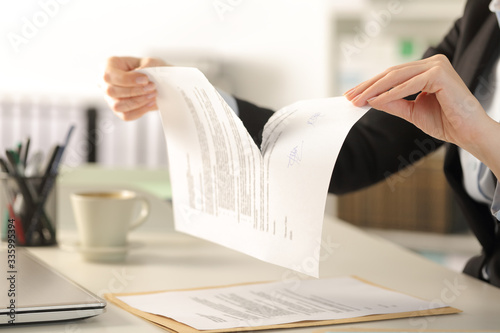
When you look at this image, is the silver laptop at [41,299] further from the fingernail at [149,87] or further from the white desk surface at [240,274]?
the fingernail at [149,87]

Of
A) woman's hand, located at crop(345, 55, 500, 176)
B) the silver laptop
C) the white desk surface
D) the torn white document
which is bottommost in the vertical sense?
the white desk surface

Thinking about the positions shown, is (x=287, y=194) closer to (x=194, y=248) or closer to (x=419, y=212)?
(x=194, y=248)

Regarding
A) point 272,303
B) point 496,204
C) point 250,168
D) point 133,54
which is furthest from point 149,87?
point 133,54

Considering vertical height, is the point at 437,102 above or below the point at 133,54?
below

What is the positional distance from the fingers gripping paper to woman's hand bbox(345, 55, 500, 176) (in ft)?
0.11

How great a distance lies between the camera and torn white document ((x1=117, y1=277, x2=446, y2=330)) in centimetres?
65

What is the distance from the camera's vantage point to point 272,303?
718 mm

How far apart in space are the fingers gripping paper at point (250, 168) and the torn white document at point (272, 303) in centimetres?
5

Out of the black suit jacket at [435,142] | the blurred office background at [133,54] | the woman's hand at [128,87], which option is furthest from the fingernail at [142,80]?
the blurred office background at [133,54]

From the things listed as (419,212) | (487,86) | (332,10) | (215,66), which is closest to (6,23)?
(215,66)

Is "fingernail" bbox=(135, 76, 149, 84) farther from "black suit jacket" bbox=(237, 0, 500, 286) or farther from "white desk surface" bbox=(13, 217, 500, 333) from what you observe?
"white desk surface" bbox=(13, 217, 500, 333)

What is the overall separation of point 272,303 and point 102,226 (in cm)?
34

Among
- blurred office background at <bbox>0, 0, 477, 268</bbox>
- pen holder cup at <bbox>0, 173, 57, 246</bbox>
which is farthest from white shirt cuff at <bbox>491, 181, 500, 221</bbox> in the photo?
blurred office background at <bbox>0, 0, 477, 268</bbox>

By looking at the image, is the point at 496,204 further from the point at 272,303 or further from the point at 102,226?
the point at 102,226
